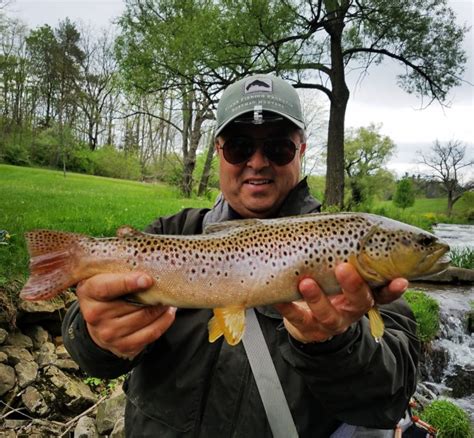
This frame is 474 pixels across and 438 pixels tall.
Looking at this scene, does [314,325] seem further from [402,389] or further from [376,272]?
[402,389]

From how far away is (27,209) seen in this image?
1012 centimetres

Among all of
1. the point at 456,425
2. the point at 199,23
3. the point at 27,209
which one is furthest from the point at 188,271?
the point at 199,23

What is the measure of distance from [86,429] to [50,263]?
9.94ft

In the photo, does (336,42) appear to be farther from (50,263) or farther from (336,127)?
(50,263)

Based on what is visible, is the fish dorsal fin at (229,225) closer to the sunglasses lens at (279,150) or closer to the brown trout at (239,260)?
the brown trout at (239,260)

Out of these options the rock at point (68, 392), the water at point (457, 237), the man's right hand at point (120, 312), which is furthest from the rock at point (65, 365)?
the water at point (457, 237)

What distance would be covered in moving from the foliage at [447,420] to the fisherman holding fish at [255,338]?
360cm

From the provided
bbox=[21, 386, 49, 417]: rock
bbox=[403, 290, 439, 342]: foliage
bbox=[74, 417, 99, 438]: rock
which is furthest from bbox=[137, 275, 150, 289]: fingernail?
bbox=[403, 290, 439, 342]: foliage

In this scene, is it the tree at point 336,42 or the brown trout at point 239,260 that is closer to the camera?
the brown trout at point 239,260

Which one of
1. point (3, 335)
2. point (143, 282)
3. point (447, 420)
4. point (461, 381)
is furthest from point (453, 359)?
point (143, 282)

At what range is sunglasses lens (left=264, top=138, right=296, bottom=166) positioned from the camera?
2.84m

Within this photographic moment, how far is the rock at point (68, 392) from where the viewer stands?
468 cm

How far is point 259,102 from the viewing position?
2795 millimetres

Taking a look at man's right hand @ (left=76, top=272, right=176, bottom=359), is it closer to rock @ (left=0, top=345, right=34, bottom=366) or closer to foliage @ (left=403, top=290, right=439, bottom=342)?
rock @ (left=0, top=345, right=34, bottom=366)
